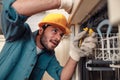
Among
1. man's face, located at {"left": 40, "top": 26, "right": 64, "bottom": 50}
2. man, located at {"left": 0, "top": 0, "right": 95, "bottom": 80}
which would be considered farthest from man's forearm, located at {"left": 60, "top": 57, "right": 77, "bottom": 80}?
man's face, located at {"left": 40, "top": 26, "right": 64, "bottom": 50}

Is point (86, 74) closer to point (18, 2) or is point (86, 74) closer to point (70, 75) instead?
point (70, 75)

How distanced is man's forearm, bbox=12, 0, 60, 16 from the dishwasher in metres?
0.29

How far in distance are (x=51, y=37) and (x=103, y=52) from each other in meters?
0.64

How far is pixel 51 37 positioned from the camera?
1.46m

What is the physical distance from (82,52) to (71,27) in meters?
0.41

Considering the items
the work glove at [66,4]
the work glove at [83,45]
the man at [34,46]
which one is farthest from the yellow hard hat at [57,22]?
the work glove at [66,4]

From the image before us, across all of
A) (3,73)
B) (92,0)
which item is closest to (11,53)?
(3,73)

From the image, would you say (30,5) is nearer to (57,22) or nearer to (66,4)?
(66,4)

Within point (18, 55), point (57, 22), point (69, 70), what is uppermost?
point (57, 22)

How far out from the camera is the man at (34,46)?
38.9 inches

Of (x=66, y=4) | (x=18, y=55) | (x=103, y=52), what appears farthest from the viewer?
(x=18, y=55)

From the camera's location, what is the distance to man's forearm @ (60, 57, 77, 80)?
142 centimetres

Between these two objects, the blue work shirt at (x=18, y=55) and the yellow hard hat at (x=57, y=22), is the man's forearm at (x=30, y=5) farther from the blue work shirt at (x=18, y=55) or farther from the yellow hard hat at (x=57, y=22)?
the yellow hard hat at (x=57, y=22)

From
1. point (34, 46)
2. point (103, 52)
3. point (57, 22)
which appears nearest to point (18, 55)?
point (34, 46)
